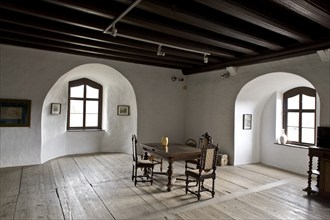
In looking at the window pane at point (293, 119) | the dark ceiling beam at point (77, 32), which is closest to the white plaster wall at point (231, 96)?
the window pane at point (293, 119)

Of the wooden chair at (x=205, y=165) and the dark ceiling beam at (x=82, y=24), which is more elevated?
the dark ceiling beam at (x=82, y=24)

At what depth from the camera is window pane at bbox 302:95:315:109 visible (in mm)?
5613

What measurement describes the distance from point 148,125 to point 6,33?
410 cm

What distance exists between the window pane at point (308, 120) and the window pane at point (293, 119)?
151mm

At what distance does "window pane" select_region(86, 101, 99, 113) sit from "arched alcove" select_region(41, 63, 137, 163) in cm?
29

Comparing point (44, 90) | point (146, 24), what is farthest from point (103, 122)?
point (146, 24)

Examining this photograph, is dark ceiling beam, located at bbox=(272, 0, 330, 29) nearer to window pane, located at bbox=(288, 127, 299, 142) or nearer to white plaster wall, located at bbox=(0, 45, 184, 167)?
window pane, located at bbox=(288, 127, 299, 142)

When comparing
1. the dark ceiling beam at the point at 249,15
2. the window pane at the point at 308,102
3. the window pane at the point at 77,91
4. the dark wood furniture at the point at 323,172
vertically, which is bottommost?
the dark wood furniture at the point at 323,172

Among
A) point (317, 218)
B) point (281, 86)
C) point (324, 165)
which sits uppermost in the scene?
point (281, 86)

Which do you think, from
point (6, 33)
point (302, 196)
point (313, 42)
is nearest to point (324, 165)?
point (302, 196)

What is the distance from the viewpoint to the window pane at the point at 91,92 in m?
7.58

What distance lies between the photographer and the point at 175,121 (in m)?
7.37

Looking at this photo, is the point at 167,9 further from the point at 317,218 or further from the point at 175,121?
the point at 175,121

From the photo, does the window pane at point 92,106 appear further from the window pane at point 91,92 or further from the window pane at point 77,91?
the window pane at point 77,91
